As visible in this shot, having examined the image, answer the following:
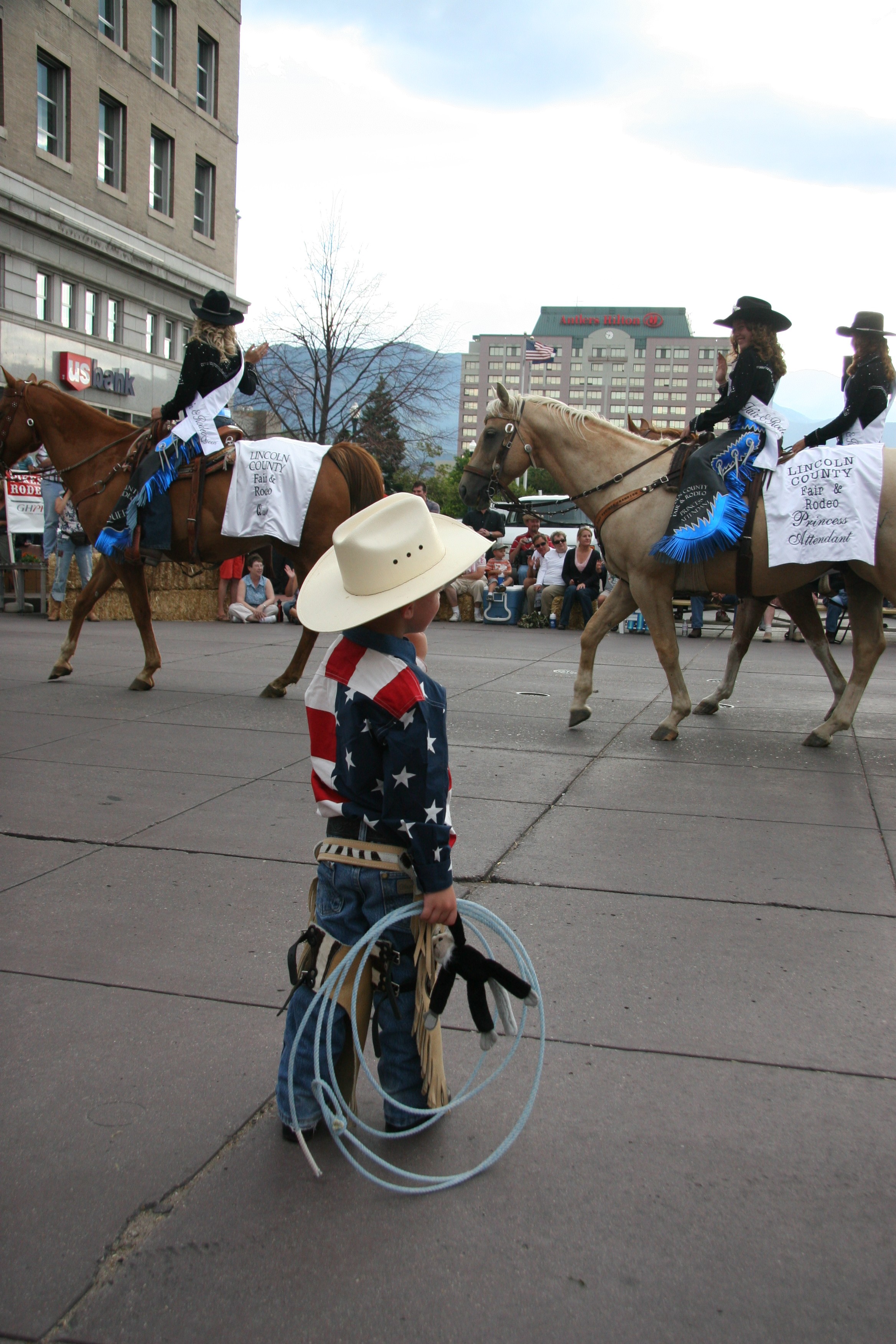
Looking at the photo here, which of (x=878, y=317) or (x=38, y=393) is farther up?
(x=878, y=317)

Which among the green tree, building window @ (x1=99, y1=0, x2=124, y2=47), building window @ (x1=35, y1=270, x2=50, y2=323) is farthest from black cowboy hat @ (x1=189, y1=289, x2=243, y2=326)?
the green tree

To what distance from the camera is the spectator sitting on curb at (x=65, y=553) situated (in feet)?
49.1

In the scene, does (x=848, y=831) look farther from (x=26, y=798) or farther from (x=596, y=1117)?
(x=26, y=798)

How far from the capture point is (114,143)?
104 ft

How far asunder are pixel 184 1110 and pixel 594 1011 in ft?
4.04

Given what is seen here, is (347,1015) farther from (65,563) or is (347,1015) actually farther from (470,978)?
(65,563)

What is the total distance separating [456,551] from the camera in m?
2.69

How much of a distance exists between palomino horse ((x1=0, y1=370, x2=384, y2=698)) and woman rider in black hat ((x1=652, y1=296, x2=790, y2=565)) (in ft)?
8.93

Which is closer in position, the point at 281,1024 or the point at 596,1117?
the point at 596,1117

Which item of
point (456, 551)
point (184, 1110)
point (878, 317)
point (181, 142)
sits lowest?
point (184, 1110)

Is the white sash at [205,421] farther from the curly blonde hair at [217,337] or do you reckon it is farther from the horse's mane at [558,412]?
the horse's mane at [558,412]

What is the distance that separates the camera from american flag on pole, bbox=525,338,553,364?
4494cm

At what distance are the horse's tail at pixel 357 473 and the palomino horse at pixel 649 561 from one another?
109 centimetres

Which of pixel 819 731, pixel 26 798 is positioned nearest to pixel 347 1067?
pixel 26 798
